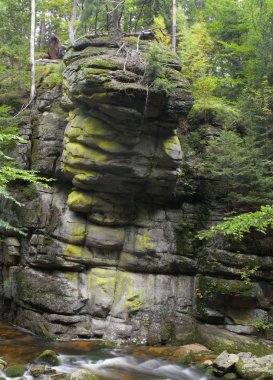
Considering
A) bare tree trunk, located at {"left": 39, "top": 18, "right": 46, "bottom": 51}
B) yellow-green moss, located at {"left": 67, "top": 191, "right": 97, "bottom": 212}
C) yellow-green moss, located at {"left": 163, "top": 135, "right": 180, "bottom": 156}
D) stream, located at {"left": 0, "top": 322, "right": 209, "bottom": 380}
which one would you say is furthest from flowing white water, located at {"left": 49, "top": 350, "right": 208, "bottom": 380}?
bare tree trunk, located at {"left": 39, "top": 18, "right": 46, "bottom": 51}

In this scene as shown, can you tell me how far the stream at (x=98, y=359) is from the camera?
31.9 ft

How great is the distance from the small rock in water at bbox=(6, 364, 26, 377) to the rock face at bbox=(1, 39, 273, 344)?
3150mm

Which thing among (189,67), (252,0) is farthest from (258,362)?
(252,0)

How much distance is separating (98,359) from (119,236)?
4530mm

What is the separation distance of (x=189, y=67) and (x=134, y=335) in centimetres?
1264

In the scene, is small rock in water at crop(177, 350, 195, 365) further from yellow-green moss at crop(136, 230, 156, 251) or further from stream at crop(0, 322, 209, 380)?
yellow-green moss at crop(136, 230, 156, 251)

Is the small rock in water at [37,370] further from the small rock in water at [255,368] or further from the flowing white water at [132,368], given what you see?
the small rock in water at [255,368]

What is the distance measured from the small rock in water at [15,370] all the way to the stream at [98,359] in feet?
0.39

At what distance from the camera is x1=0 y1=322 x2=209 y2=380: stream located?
31.9 ft

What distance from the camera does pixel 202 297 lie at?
1327cm

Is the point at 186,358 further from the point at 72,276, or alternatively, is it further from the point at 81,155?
the point at 81,155

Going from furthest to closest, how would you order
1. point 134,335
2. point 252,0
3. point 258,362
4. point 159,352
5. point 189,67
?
point 189,67
point 252,0
point 134,335
point 159,352
point 258,362

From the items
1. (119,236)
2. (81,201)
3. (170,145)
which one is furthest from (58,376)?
(170,145)

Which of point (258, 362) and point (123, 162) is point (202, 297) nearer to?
point (258, 362)
